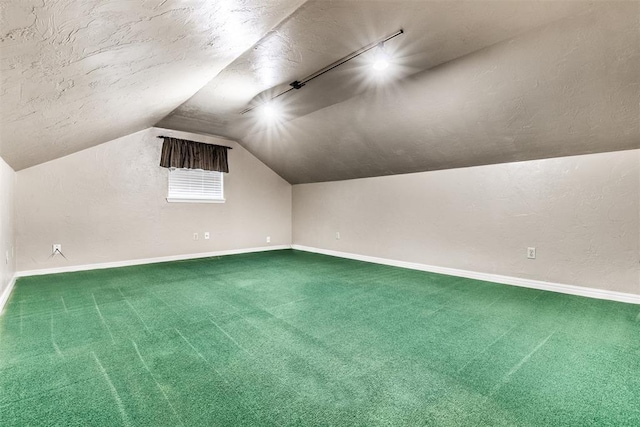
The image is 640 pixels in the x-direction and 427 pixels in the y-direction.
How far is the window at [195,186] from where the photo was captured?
5.12 meters

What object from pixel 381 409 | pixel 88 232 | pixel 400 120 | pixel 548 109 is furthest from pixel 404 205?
pixel 88 232

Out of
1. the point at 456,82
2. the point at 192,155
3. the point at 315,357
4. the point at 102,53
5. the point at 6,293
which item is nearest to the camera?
the point at 102,53

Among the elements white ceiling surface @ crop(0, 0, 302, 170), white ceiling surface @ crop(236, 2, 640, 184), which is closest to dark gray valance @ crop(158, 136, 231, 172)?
white ceiling surface @ crop(236, 2, 640, 184)

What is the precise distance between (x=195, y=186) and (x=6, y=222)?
262cm

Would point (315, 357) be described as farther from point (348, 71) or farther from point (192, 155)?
point (192, 155)

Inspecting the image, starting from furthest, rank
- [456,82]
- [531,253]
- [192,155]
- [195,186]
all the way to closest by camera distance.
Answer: [195,186], [192,155], [531,253], [456,82]

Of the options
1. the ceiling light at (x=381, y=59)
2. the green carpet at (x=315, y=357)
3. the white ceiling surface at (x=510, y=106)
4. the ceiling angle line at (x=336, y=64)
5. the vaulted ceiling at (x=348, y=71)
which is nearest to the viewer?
the green carpet at (x=315, y=357)

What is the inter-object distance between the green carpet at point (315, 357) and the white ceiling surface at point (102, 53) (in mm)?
1588

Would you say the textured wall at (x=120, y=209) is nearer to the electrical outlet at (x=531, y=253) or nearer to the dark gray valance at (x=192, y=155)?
the dark gray valance at (x=192, y=155)

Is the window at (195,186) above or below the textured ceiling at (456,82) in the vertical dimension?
below

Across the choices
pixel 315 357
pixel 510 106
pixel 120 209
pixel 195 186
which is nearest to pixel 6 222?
pixel 120 209

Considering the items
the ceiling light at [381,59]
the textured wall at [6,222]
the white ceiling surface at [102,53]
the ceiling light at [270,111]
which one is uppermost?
the ceiling light at [270,111]

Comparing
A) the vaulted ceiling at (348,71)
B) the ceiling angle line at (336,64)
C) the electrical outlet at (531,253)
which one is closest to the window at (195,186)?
the vaulted ceiling at (348,71)

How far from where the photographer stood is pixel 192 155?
516 centimetres
